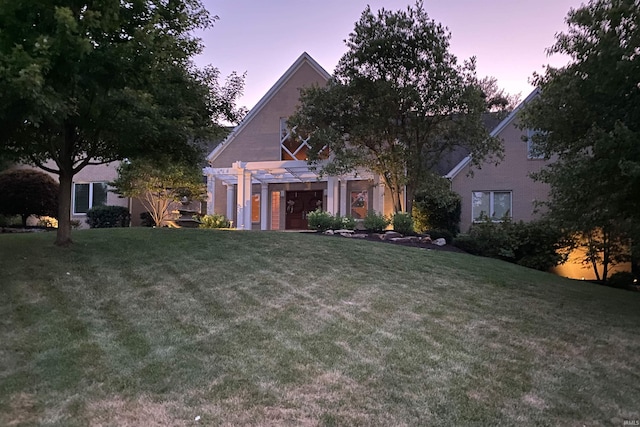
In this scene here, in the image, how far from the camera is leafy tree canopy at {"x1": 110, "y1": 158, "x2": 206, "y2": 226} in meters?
19.0

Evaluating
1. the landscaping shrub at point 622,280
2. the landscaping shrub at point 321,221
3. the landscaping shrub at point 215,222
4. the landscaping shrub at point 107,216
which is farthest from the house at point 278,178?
the landscaping shrub at point 622,280

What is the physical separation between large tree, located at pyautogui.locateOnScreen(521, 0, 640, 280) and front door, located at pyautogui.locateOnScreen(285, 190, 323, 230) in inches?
526

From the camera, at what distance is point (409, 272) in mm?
10023

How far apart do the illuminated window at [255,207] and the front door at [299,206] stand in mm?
1364

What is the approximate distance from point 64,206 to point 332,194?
11.2 metres

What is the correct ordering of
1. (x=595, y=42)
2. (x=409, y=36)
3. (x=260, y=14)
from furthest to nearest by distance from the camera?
(x=409, y=36)
(x=260, y=14)
(x=595, y=42)

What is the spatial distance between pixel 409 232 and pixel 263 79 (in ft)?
34.5

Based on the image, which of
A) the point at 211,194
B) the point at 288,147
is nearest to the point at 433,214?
the point at 288,147

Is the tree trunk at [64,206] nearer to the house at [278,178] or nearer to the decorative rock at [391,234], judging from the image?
the decorative rock at [391,234]

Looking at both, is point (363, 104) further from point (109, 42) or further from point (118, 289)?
point (118, 289)

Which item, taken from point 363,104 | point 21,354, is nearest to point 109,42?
point 21,354

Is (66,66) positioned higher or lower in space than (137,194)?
higher

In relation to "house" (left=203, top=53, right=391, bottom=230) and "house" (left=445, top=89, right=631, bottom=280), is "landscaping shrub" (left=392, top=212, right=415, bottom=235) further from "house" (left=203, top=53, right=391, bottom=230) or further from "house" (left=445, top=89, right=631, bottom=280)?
"house" (left=445, top=89, right=631, bottom=280)

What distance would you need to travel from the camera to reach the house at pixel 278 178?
20516mm
